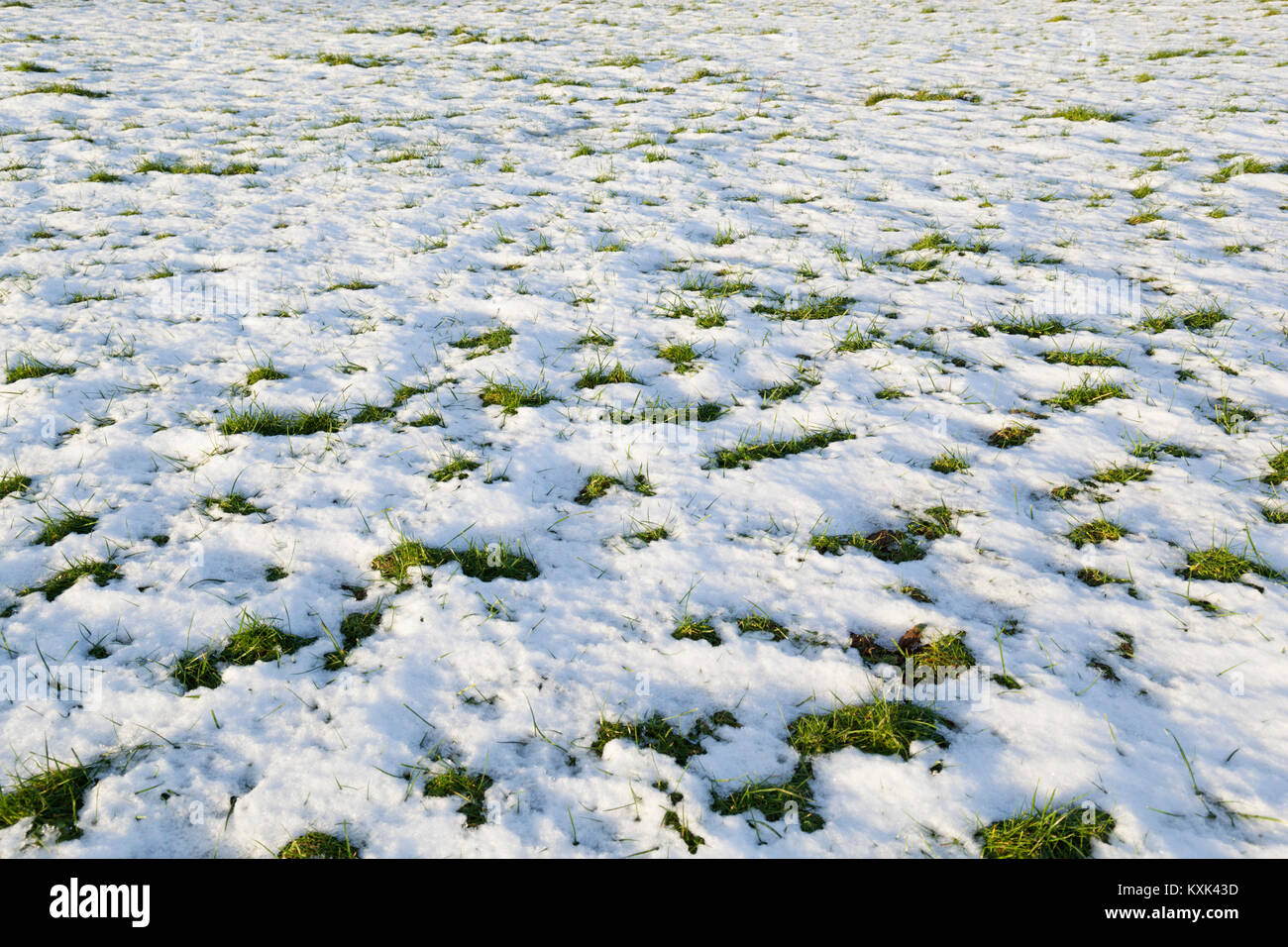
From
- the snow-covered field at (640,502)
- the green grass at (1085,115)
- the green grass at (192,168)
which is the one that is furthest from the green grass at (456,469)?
the green grass at (1085,115)

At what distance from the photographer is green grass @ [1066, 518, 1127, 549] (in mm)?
3297

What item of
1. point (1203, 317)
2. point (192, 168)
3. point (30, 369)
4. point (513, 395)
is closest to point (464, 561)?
point (513, 395)

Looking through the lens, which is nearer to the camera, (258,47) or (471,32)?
(258,47)

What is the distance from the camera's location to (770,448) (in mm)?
3996

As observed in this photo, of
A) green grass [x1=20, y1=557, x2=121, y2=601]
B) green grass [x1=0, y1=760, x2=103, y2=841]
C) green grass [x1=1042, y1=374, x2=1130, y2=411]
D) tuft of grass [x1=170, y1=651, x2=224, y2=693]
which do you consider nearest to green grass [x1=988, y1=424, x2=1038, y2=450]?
green grass [x1=1042, y1=374, x2=1130, y2=411]

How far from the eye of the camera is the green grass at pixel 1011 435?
3.99 meters

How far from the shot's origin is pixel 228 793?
2.34 m

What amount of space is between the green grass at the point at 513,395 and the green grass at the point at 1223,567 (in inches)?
142

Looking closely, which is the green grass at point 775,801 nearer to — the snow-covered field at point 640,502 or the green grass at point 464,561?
the snow-covered field at point 640,502

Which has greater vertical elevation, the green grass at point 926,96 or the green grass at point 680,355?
the green grass at point 926,96

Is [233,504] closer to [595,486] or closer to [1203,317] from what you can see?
[595,486]

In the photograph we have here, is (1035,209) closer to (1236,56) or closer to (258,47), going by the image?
(1236,56)

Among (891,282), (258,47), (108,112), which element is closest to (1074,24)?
(891,282)

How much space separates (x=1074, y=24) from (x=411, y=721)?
69.9 ft
